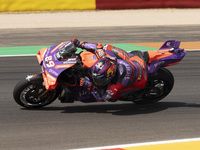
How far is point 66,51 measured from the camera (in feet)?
21.7

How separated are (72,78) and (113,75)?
681mm

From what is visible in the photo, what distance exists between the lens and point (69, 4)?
20000mm

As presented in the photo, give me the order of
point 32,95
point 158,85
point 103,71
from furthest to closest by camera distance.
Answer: point 158,85
point 32,95
point 103,71

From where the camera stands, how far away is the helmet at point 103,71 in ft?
21.3

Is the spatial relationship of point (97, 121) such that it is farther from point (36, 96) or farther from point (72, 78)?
point (36, 96)

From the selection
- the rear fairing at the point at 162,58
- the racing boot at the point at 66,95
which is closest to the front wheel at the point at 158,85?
the rear fairing at the point at 162,58

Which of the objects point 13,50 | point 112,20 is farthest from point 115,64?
point 112,20

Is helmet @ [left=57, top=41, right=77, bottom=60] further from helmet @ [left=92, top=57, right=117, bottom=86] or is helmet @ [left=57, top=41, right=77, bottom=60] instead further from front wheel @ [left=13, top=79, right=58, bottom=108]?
front wheel @ [left=13, top=79, right=58, bottom=108]

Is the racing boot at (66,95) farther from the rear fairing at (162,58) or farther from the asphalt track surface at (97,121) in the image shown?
the rear fairing at (162,58)

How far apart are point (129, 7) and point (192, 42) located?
6.71 metres

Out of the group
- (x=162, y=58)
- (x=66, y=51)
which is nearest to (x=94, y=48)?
(x=66, y=51)

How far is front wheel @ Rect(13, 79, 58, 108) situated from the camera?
688 centimetres

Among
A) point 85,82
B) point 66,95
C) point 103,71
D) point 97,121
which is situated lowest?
point 97,121

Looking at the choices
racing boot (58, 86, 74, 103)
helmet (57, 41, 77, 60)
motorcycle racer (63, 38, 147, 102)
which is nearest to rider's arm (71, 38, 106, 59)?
motorcycle racer (63, 38, 147, 102)
